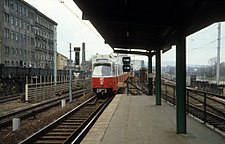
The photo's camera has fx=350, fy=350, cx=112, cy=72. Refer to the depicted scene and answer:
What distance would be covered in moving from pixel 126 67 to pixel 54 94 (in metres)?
11.3

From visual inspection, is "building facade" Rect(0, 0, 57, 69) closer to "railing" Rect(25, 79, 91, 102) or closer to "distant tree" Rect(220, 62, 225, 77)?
"railing" Rect(25, 79, 91, 102)

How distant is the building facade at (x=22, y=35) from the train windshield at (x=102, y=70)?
3330 cm

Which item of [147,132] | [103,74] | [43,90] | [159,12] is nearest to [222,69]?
[103,74]

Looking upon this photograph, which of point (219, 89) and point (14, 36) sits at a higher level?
point (14, 36)

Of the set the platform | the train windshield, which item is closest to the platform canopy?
the platform

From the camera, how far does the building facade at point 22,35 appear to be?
6219 centimetres

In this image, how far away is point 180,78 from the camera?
9.05 m

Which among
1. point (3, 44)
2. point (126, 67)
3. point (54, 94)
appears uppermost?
point (3, 44)

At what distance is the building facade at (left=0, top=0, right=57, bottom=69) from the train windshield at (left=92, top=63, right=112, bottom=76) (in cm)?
3330

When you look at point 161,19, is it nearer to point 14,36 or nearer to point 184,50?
point 184,50

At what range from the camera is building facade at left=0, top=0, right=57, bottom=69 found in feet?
204

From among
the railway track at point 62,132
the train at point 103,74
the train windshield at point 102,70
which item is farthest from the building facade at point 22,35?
the railway track at point 62,132

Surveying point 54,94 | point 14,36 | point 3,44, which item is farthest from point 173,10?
point 14,36

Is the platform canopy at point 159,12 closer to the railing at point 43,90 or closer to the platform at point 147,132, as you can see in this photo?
the platform at point 147,132
